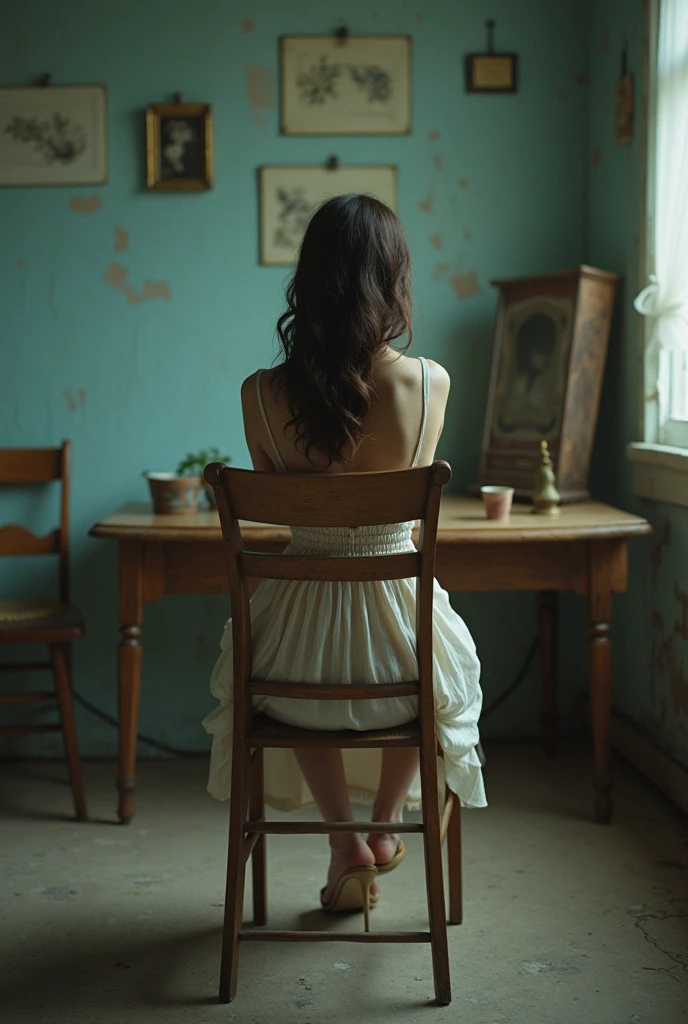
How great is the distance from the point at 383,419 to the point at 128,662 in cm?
122

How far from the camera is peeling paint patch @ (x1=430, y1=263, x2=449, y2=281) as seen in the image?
348 centimetres

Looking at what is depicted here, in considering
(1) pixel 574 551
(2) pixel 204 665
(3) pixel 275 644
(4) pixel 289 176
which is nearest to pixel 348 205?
(3) pixel 275 644

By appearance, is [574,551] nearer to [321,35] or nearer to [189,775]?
[189,775]

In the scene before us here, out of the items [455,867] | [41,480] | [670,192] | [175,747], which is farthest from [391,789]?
[670,192]

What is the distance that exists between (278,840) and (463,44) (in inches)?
98.2

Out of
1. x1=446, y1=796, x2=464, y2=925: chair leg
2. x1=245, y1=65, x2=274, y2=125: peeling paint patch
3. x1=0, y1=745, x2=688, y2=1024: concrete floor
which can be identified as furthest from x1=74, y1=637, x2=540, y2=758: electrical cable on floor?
x1=245, y1=65, x2=274, y2=125: peeling paint patch

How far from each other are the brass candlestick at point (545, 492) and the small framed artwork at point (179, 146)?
55.0 inches

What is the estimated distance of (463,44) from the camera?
341 centimetres

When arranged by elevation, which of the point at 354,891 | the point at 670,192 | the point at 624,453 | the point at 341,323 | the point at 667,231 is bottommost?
the point at 354,891

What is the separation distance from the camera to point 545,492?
9.87ft

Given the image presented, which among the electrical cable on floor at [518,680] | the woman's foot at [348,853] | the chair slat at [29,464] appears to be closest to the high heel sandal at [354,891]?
the woman's foot at [348,853]

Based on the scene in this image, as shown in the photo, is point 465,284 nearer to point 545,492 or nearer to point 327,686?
point 545,492

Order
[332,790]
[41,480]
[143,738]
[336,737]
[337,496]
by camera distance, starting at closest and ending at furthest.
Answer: [337,496] < [336,737] < [332,790] < [41,480] < [143,738]

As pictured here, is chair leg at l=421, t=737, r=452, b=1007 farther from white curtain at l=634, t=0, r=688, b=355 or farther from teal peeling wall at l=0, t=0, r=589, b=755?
teal peeling wall at l=0, t=0, r=589, b=755
